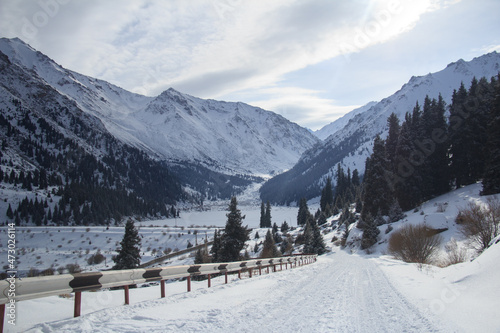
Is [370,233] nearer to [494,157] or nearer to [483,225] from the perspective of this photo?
[494,157]

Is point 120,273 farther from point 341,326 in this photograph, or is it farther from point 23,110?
point 23,110

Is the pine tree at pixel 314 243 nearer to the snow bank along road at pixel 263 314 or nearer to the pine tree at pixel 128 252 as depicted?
the pine tree at pixel 128 252

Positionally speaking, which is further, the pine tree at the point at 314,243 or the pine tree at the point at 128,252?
the pine tree at the point at 314,243

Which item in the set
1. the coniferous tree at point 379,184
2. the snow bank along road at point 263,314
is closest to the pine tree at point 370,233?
the coniferous tree at point 379,184

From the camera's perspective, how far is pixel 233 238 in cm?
3375

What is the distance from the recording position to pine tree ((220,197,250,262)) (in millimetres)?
33281

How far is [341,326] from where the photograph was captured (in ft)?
19.6

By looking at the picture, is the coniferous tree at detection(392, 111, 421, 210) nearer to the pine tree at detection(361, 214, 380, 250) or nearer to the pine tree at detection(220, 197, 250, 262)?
the pine tree at detection(361, 214, 380, 250)

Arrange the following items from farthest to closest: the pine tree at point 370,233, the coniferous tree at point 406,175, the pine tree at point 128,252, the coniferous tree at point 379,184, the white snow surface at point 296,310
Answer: the coniferous tree at point 379,184, the coniferous tree at point 406,175, the pine tree at point 370,233, the pine tree at point 128,252, the white snow surface at point 296,310

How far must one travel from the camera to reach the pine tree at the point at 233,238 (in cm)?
3328

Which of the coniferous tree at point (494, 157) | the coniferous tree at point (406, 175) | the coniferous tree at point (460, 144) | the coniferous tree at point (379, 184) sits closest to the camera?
the coniferous tree at point (494, 157)

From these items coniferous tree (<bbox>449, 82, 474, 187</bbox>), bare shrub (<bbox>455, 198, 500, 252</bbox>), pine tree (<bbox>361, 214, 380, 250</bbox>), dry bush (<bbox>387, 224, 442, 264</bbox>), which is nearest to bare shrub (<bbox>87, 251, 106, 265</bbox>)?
pine tree (<bbox>361, 214, 380, 250</bbox>)

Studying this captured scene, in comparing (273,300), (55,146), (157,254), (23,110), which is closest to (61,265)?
(157,254)

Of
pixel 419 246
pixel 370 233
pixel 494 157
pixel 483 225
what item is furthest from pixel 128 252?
pixel 494 157
